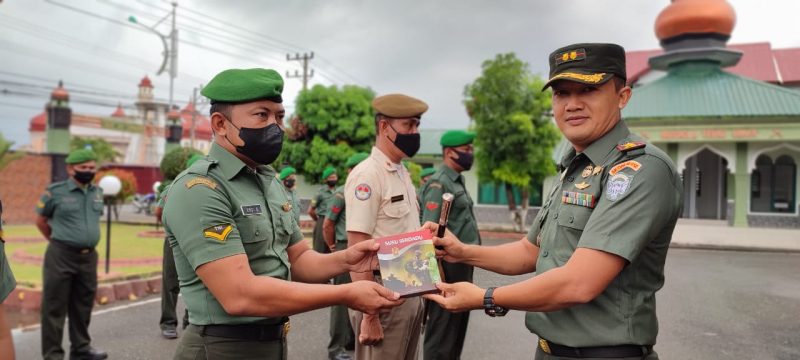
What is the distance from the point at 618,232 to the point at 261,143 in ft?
4.64

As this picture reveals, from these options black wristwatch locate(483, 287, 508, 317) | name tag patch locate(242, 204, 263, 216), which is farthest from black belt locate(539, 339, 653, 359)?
name tag patch locate(242, 204, 263, 216)

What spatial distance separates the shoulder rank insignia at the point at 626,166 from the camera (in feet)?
6.39

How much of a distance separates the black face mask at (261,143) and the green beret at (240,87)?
4.9 inches

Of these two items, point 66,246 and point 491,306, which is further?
point 66,246

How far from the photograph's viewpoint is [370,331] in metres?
2.82

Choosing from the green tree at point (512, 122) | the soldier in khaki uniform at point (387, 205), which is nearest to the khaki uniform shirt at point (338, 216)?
the soldier in khaki uniform at point (387, 205)

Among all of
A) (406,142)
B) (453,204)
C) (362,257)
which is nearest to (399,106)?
(406,142)

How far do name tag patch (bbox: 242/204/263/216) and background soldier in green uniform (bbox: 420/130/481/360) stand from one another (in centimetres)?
242

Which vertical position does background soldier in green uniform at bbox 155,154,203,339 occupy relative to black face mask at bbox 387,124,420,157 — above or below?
below

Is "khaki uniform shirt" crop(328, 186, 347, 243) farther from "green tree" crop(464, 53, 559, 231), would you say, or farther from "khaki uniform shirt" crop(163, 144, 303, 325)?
"green tree" crop(464, 53, 559, 231)

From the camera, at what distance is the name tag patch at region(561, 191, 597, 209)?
80.7 inches

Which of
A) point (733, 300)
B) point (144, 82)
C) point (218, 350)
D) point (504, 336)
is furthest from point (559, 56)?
point (144, 82)

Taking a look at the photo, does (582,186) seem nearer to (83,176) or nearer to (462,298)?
(462,298)

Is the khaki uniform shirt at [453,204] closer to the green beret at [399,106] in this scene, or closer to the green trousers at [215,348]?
the green beret at [399,106]
